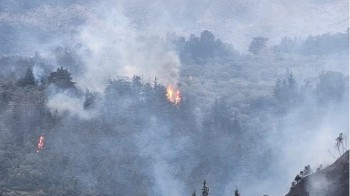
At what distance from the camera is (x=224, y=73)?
19038cm

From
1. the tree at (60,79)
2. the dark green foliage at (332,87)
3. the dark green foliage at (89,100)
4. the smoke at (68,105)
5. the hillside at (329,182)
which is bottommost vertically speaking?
the hillside at (329,182)

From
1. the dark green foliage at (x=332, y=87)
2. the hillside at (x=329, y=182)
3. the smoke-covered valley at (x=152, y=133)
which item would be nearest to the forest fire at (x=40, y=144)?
the smoke-covered valley at (x=152, y=133)

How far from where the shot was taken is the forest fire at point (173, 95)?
13688cm

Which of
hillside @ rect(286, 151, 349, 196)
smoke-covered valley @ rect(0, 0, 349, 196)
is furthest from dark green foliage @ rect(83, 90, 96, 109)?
hillside @ rect(286, 151, 349, 196)

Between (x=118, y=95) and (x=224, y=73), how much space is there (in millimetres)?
67675

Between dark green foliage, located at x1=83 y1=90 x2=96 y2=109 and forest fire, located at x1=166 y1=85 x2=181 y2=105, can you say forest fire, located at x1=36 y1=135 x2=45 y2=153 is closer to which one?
dark green foliage, located at x1=83 y1=90 x2=96 y2=109

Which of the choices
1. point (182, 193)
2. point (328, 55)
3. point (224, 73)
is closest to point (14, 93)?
point (182, 193)

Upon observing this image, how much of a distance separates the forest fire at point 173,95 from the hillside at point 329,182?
3911 inches

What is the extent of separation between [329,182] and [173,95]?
10725 centimetres

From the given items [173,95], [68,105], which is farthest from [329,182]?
[173,95]

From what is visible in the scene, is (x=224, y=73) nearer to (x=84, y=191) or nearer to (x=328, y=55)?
(x=328, y=55)

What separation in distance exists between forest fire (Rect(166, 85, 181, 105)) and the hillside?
99.3m

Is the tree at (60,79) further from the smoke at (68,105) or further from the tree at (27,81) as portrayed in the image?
the tree at (27,81)

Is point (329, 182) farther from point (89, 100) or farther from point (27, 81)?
point (27, 81)
